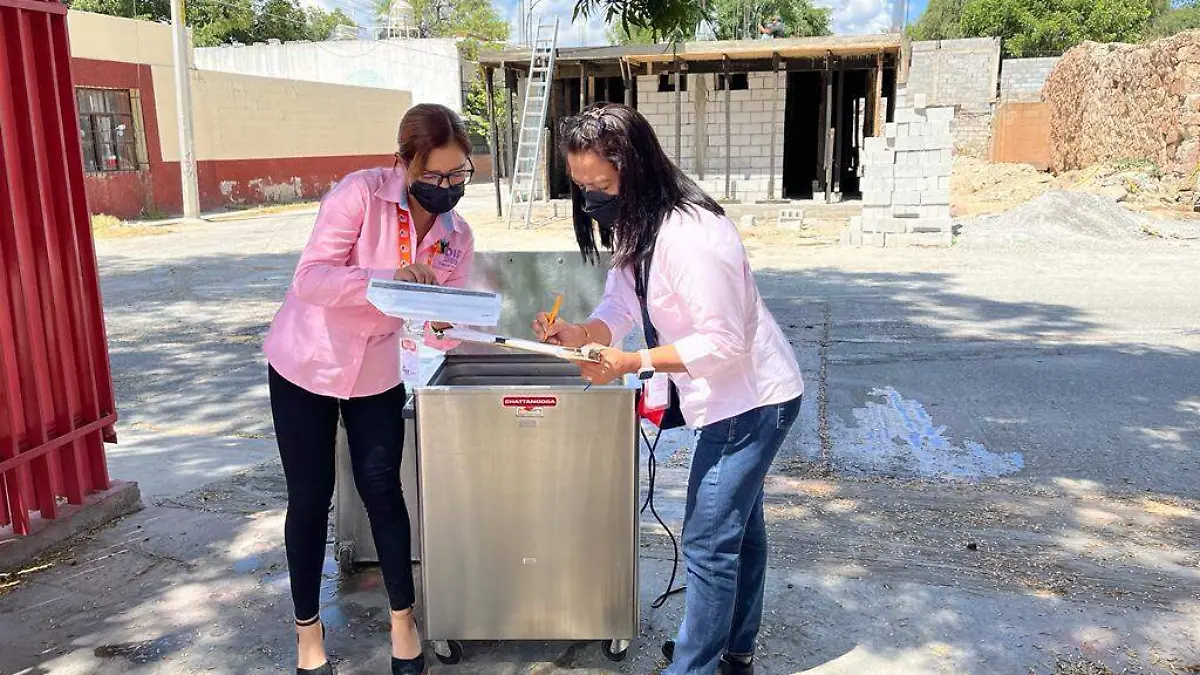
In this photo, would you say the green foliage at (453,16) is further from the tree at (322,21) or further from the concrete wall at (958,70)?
the concrete wall at (958,70)

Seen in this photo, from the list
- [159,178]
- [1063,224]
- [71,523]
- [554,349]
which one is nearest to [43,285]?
[71,523]

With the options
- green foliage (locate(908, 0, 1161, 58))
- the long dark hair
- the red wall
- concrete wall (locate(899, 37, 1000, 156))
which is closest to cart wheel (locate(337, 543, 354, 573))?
the long dark hair

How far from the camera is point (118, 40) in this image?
793 inches

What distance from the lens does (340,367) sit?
2451 millimetres

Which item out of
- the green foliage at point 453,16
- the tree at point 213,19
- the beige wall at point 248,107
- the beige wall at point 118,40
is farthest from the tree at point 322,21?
the beige wall at point 118,40

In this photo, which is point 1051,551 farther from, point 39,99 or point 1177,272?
point 1177,272

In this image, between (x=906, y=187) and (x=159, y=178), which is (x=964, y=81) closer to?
(x=906, y=187)

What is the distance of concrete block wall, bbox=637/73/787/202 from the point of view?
731 inches

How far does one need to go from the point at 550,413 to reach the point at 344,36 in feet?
125

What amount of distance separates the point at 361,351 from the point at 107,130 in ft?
69.2

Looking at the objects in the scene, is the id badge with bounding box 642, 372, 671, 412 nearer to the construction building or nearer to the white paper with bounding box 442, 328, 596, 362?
the white paper with bounding box 442, 328, 596, 362

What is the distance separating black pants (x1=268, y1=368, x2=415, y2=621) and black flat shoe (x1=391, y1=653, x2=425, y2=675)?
6.1 inches

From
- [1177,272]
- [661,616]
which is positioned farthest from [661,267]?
[1177,272]

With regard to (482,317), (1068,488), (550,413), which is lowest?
(1068,488)
